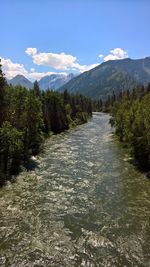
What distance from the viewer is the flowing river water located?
23.8 metres

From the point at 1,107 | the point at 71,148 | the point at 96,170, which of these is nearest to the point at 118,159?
the point at 96,170

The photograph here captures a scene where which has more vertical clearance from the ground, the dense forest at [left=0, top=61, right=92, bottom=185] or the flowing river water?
the dense forest at [left=0, top=61, right=92, bottom=185]

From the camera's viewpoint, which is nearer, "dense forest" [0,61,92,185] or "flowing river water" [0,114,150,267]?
"flowing river water" [0,114,150,267]

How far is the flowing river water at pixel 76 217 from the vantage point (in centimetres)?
2384

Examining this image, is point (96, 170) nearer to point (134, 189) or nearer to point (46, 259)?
point (134, 189)

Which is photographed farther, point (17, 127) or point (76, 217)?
point (17, 127)

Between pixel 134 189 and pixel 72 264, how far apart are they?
19.7 meters

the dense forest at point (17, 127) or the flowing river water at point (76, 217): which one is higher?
the dense forest at point (17, 127)

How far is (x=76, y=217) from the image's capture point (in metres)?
31.2

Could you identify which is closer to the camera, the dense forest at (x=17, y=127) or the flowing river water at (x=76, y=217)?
the flowing river water at (x=76, y=217)

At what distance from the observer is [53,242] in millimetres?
25812

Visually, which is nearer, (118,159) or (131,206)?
(131,206)

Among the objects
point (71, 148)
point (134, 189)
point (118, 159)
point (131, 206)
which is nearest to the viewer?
point (131, 206)

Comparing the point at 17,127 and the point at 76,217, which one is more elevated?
the point at 17,127
